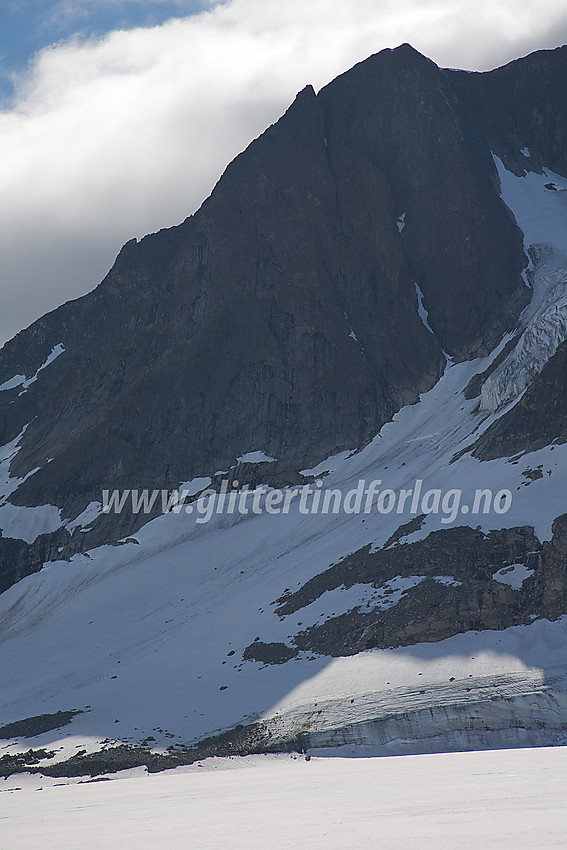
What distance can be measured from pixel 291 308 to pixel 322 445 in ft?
58.5

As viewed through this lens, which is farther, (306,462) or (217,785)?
(306,462)

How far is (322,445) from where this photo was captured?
253 ft

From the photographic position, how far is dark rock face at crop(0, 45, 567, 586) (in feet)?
263

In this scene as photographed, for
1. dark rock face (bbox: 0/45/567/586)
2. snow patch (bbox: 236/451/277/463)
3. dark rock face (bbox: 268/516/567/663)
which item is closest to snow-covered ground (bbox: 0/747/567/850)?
dark rock face (bbox: 268/516/567/663)

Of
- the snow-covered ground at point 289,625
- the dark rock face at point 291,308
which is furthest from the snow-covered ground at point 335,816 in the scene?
the dark rock face at point 291,308

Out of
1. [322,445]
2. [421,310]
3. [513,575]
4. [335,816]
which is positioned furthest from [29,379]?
[335,816]

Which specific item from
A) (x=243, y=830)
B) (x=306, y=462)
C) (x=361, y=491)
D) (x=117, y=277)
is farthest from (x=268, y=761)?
(x=117, y=277)

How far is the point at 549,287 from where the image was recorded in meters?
84.2

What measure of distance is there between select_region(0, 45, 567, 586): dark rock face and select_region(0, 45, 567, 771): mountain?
1.14 ft

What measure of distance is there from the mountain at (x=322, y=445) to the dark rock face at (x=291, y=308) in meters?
0.35

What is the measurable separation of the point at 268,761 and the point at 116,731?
33.7ft

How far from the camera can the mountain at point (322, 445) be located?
3575 cm

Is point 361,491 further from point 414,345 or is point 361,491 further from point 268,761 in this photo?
point 268,761

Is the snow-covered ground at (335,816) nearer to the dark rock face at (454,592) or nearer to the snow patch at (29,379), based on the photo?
the dark rock face at (454,592)
